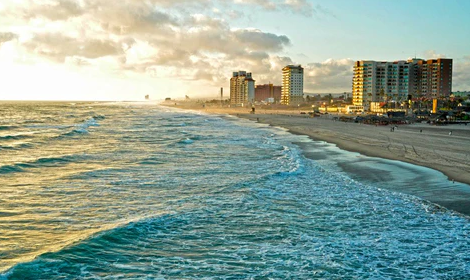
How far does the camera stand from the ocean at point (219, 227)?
9648 millimetres

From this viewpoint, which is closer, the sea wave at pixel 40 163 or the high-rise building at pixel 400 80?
the sea wave at pixel 40 163

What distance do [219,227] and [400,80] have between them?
176 meters

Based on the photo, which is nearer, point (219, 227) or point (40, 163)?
point (219, 227)

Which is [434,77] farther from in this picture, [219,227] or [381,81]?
[219,227]

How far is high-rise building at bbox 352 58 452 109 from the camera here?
165 metres

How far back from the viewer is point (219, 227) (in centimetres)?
1273

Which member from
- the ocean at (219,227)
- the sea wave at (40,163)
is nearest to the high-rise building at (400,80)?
the sea wave at (40,163)

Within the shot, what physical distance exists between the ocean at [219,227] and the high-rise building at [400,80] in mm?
152981

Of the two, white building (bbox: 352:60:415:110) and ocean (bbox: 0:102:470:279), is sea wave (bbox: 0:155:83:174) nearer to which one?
ocean (bbox: 0:102:470:279)

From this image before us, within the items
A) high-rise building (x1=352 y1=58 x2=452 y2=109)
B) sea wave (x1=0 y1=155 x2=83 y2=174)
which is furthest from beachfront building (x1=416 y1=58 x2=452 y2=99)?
sea wave (x1=0 y1=155 x2=83 y2=174)

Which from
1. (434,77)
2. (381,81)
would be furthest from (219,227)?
(434,77)

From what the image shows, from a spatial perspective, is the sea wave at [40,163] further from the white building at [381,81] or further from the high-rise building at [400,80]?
the high-rise building at [400,80]

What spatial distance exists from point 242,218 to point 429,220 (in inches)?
249

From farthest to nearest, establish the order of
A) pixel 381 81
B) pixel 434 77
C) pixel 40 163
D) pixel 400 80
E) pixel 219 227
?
pixel 400 80, pixel 381 81, pixel 434 77, pixel 40 163, pixel 219 227
